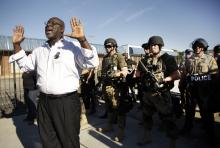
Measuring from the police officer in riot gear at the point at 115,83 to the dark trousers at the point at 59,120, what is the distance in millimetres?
1642

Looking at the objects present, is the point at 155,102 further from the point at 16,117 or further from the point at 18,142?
the point at 16,117

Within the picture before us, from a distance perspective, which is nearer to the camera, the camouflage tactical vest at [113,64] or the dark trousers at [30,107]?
the camouflage tactical vest at [113,64]

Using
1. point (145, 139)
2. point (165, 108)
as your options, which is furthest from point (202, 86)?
point (145, 139)

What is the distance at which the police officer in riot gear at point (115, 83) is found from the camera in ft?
13.7

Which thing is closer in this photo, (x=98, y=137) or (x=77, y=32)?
(x=77, y=32)

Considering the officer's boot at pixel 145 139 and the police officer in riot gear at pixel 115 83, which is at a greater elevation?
the police officer in riot gear at pixel 115 83

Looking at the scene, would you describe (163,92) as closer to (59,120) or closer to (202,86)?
(202,86)

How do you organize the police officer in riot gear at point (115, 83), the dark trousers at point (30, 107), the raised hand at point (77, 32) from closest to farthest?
the raised hand at point (77, 32) → the police officer in riot gear at point (115, 83) → the dark trousers at point (30, 107)

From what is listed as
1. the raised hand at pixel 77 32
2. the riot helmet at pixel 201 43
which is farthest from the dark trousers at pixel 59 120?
the riot helmet at pixel 201 43

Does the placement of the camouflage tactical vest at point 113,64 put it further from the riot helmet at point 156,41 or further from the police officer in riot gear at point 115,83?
the riot helmet at point 156,41

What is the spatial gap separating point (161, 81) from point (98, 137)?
190 cm

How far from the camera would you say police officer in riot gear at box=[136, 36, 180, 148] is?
11.5ft

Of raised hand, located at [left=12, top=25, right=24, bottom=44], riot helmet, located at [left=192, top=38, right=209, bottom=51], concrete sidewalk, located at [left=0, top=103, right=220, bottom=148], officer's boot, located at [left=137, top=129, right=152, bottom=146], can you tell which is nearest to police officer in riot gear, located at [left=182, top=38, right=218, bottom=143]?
riot helmet, located at [left=192, top=38, right=209, bottom=51]

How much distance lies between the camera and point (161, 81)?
11.5 ft
